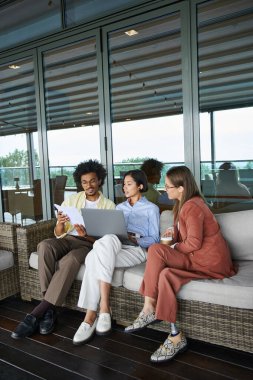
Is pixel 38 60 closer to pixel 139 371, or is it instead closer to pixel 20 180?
pixel 20 180

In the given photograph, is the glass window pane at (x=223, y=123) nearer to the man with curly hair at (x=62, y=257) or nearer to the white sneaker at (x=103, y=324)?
the man with curly hair at (x=62, y=257)

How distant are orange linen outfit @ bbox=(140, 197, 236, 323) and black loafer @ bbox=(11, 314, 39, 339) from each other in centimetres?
83

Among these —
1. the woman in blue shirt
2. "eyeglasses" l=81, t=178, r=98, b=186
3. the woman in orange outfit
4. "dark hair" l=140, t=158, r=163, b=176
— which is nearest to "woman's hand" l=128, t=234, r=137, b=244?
the woman in blue shirt

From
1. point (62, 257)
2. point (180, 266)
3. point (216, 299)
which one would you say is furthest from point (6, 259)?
point (216, 299)

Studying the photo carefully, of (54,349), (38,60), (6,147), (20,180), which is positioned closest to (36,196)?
(20,180)

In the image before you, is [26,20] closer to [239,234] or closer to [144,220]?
[144,220]

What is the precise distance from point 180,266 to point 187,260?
62mm

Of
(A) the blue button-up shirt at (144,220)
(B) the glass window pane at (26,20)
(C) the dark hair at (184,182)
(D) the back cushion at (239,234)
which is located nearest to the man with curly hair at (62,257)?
(A) the blue button-up shirt at (144,220)

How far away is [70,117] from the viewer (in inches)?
181

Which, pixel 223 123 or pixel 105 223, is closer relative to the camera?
pixel 105 223

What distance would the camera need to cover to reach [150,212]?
9.02 feet

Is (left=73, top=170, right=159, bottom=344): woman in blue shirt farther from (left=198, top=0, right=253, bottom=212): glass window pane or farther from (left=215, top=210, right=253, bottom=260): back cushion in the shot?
(left=198, top=0, right=253, bottom=212): glass window pane

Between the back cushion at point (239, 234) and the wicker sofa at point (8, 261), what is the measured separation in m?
1.80

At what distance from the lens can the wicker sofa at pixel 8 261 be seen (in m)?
3.00
